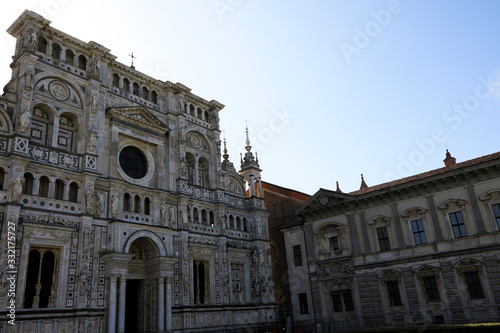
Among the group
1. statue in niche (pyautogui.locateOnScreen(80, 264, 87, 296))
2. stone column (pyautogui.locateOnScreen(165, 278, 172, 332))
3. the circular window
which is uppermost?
the circular window

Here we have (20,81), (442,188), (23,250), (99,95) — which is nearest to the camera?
(23,250)

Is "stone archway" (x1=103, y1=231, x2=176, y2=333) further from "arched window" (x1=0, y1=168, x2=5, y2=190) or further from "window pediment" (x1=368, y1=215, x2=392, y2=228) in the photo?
"window pediment" (x1=368, y1=215, x2=392, y2=228)

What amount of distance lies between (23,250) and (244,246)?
16.9 metres

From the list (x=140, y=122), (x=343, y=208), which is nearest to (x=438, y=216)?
(x=343, y=208)

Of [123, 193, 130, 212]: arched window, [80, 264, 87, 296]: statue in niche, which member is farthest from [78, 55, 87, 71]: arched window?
[80, 264, 87, 296]: statue in niche

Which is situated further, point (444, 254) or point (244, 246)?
point (244, 246)

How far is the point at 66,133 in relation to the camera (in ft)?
78.7

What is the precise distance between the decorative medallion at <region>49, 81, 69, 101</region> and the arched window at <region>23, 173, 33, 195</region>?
533cm

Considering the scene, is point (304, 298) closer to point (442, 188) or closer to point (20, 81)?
point (442, 188)

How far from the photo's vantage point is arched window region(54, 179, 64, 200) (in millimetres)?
21953

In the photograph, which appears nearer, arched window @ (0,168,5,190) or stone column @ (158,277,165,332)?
arched window @ (0,168,5,190)

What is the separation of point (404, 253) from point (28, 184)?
24.5 meters

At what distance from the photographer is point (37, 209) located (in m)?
20.4

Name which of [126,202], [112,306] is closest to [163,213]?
[126,202]
